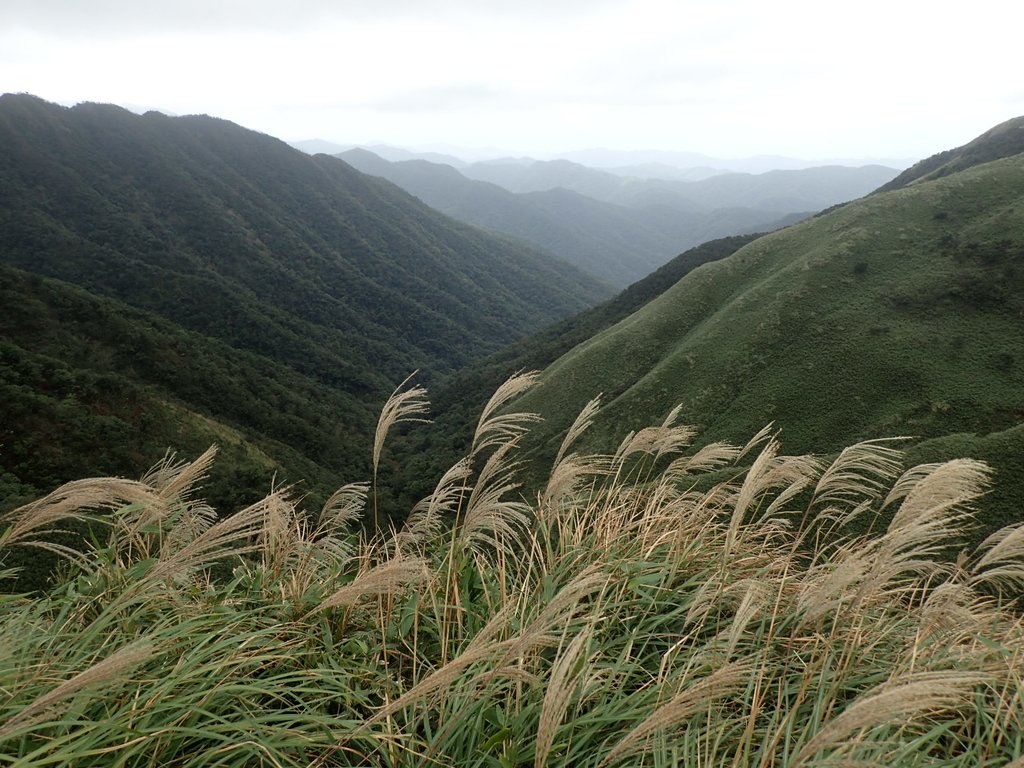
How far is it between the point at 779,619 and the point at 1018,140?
135 metres

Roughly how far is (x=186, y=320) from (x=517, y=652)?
12990cm

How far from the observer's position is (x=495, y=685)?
259 centimetres

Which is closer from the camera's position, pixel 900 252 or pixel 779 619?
pixel 779 619

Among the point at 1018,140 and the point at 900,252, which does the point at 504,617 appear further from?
the point at 1018,140

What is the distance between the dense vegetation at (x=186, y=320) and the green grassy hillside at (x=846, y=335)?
28.1 m

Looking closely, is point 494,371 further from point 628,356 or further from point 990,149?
point 990,149

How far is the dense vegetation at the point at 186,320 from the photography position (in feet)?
156

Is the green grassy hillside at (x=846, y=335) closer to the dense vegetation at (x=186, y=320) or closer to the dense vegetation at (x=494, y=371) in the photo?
the dense vegetation at (x=494, y=371)

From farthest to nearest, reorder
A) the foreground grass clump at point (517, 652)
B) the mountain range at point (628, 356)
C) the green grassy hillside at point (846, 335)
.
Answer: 1. the green grassy hillside at point (846, 335)
2. the mountain range at point (628, 356)
3. the foreground grass clump at point (517, 652)

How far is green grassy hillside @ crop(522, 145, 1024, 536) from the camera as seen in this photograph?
140 ft

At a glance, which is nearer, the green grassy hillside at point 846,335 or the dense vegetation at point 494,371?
the green grassy hillside at point 846,335

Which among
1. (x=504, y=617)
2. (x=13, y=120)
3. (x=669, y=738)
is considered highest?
(x=13, y=120)

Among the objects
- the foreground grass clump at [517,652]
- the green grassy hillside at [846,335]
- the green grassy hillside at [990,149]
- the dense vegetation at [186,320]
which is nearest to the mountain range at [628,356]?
the green grassy hillside at [846,335]

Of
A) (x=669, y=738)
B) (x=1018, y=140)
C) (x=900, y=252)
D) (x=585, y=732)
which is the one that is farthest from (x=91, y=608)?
(x=1018, y=140)
